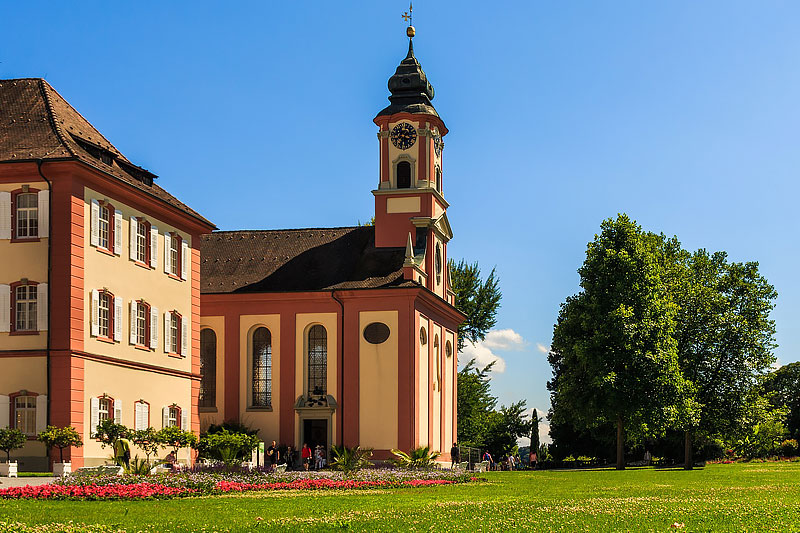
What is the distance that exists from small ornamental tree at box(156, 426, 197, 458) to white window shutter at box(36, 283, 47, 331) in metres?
5.38

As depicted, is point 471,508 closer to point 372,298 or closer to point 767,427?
point 372,298

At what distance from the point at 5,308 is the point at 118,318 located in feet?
13.7

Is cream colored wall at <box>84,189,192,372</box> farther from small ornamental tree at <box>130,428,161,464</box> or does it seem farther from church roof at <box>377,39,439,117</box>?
church roof at <box>377,39,439,117</box>

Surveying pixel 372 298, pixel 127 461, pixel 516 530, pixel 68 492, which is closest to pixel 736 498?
pixel 516 530

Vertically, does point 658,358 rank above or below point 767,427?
above

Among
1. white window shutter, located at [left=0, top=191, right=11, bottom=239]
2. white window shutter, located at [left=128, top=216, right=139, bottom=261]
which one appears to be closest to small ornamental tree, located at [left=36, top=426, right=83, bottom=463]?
white window shutter, located at [left=0, top=191, right=11, bottom=239]

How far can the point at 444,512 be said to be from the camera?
19.5 m

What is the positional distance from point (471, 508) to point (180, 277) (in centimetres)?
2600

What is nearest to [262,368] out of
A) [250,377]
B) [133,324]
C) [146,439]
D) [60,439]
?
[250,377]

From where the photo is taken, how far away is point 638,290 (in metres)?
57.2

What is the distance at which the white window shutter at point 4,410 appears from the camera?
111 ft

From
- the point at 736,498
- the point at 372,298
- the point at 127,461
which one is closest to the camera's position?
the point at 736,498

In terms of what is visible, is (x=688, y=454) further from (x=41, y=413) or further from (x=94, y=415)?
(x=41, y=413)

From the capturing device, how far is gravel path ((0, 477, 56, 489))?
27516 mm
